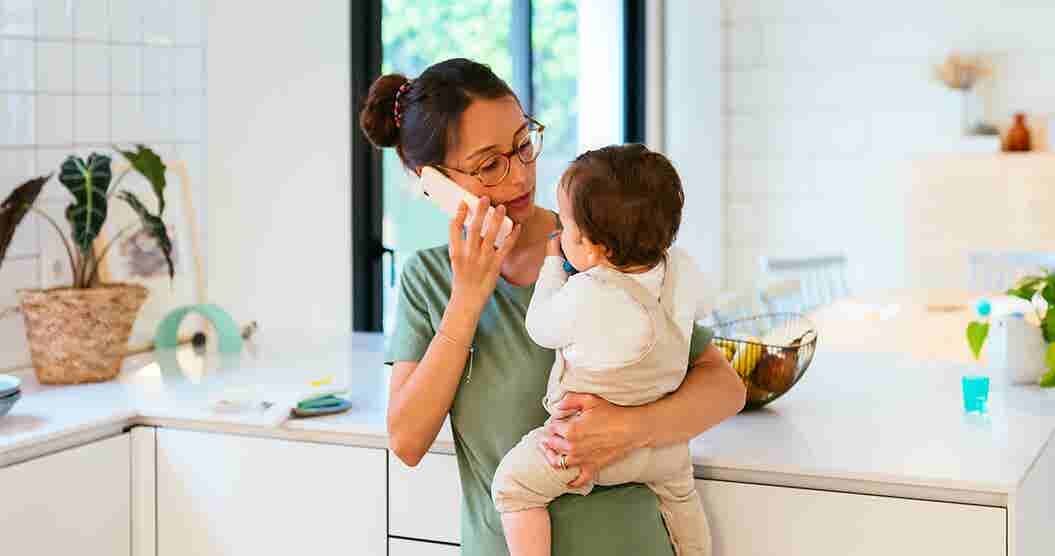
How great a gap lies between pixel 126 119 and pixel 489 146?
3.94 feet

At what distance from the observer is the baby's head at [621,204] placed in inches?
57.8

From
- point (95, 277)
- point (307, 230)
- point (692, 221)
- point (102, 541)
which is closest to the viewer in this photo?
point (102, 541)

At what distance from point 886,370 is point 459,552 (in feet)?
3.03

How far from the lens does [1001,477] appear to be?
1598 mm

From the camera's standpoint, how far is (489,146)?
1.68 meters

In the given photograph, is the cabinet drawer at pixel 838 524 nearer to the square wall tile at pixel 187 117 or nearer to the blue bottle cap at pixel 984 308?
the blue bottle cap at pixel 984 308

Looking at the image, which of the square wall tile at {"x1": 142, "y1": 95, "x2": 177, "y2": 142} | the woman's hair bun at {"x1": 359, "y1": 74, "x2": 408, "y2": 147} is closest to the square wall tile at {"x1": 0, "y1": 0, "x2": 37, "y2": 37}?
the square wall tile at {"x1": 142, "y1": 95, "x2": 177, "y2": 142}

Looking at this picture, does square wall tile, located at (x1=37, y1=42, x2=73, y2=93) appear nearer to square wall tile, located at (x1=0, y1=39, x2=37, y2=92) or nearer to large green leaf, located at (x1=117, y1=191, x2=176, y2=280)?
square wall tile, located at (x1=0, y1=39, x2=37, y2=92)

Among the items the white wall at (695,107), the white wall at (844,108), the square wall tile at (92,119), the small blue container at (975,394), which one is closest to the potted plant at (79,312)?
the square wall tile at (92,119)

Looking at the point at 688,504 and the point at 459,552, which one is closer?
the point at 688,504

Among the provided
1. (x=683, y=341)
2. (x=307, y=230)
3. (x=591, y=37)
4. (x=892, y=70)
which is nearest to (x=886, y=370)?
(x=683, y=341)

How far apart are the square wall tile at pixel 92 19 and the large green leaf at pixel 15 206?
0.44m

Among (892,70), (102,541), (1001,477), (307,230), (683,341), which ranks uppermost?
(892,70)

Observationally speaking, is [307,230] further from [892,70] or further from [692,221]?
[892,70]
